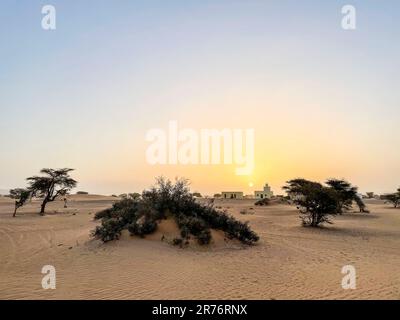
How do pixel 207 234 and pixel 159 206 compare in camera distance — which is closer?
pixel 207 234

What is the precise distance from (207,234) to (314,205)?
12330 millimetres

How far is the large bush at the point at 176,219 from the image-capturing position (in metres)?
14.4

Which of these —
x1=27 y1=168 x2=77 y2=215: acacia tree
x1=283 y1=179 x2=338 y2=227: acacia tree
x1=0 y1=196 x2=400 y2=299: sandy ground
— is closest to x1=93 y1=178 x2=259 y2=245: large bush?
x1=0 y1=196 x2=400 y2=299: sandy ground

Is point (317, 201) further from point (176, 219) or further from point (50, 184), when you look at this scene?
point (50, 184)

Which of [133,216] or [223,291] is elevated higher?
[133,216]

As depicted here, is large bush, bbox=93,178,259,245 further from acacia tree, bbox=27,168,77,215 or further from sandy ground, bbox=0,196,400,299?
acacia tree, bbox=27,168,77,215

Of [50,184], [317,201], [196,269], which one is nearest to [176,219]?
[196,269]

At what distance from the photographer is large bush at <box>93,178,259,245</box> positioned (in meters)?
14.4

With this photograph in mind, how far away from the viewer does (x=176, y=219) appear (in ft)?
50.5

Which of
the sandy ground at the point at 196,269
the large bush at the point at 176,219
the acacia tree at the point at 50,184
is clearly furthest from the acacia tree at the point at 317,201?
the acacia tree at the point at 50,184
